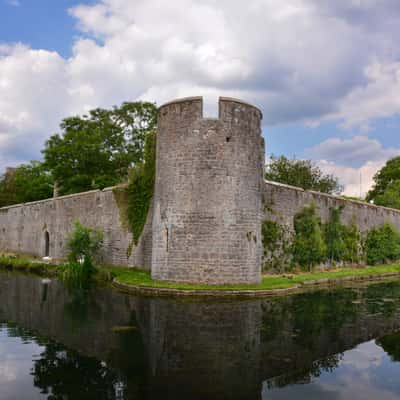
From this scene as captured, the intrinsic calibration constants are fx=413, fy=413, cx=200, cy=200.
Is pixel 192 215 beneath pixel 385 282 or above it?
above

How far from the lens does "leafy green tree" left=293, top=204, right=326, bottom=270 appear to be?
69.2ft

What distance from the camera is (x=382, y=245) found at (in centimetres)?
2812

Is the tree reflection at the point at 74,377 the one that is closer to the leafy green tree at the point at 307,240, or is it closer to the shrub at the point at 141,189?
the shrub at the point at 141,189

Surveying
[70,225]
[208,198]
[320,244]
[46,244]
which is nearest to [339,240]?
[320,244]

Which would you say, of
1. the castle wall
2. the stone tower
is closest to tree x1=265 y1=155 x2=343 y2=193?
the castle wall

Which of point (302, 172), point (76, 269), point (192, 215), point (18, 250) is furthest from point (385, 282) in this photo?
point (18, 250)

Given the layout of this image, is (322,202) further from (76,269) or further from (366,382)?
(366,382)

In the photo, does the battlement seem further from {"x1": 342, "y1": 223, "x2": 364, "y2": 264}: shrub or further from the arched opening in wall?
the arched opening in wall

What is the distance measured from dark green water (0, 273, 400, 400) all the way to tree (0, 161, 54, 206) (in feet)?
110

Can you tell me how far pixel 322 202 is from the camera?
2328cm

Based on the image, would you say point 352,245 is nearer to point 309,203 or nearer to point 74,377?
point 309,203

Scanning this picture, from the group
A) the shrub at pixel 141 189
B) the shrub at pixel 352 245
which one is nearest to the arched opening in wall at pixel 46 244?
the shrub at pixel 141 189

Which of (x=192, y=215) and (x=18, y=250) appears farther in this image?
(x=18, y=250)

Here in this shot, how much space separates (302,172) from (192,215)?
27.4 metres
